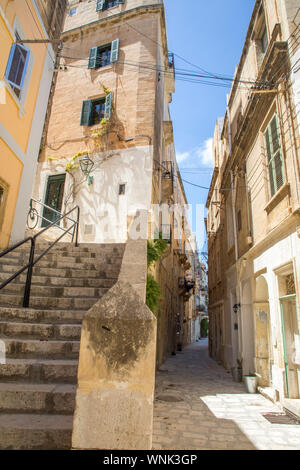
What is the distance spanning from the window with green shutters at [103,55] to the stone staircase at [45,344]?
12.2 metres

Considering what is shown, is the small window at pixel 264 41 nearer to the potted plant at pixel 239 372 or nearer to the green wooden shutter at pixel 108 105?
the green wooden shutter at pixel 108 105

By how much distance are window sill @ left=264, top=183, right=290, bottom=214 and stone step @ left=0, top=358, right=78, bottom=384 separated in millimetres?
6034

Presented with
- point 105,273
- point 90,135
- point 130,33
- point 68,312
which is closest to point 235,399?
point 105,273

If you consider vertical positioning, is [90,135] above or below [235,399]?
above

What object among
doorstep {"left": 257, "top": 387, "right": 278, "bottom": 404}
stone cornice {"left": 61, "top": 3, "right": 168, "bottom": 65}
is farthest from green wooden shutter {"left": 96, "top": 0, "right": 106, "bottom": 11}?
doorstep {"left": 257, "top": 387, "right": 278, "bottom": 404}

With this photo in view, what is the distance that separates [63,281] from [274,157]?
6.43 meters

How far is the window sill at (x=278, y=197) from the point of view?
655cm

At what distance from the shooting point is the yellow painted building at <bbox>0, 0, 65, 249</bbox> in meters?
6.96

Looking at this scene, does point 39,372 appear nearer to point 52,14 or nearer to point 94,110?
point 52,14

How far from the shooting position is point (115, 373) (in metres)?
1.98

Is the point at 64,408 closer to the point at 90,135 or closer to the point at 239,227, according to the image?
A: the point at 239,227

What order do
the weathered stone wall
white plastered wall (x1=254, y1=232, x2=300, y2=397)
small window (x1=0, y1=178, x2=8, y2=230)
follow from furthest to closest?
1. the weathered stone wall
2. small window (x1=0, y1=178, x2=8, y2=230)
3. white plastered wall (x1=254, y1=232, x2=300, y2=397)

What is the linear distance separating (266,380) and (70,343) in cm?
747

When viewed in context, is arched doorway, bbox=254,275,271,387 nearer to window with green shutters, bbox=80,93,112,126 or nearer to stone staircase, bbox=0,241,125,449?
stone staircase, bbox=0,241,125,449
